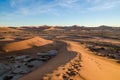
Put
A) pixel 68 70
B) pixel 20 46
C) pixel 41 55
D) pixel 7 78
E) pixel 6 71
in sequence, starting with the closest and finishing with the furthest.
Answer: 1. pixel 68 70
2. pixel 7 78
3. pixel 6 71
4. pixel 41 55
5. pixel 20 46

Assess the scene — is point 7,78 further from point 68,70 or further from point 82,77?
point 82,77

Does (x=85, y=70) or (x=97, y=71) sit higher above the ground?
(x=85, y=70)

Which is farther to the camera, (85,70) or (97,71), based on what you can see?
(97,71)

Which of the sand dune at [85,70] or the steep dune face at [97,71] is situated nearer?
the sand dune at [85,70]

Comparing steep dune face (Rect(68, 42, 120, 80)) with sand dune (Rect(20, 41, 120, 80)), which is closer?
sand dune (Rect(20, 41, 120, 80))

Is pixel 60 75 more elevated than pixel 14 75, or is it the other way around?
pixel 60 75

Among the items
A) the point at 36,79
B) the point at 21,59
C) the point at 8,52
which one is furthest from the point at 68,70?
the point at 8,52

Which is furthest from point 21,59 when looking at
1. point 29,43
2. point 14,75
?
point 29,43

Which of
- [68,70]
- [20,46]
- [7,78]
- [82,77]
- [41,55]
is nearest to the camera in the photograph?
[82,77]

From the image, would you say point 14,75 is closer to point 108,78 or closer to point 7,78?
point 7,78

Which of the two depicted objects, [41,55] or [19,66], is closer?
[19,66]
